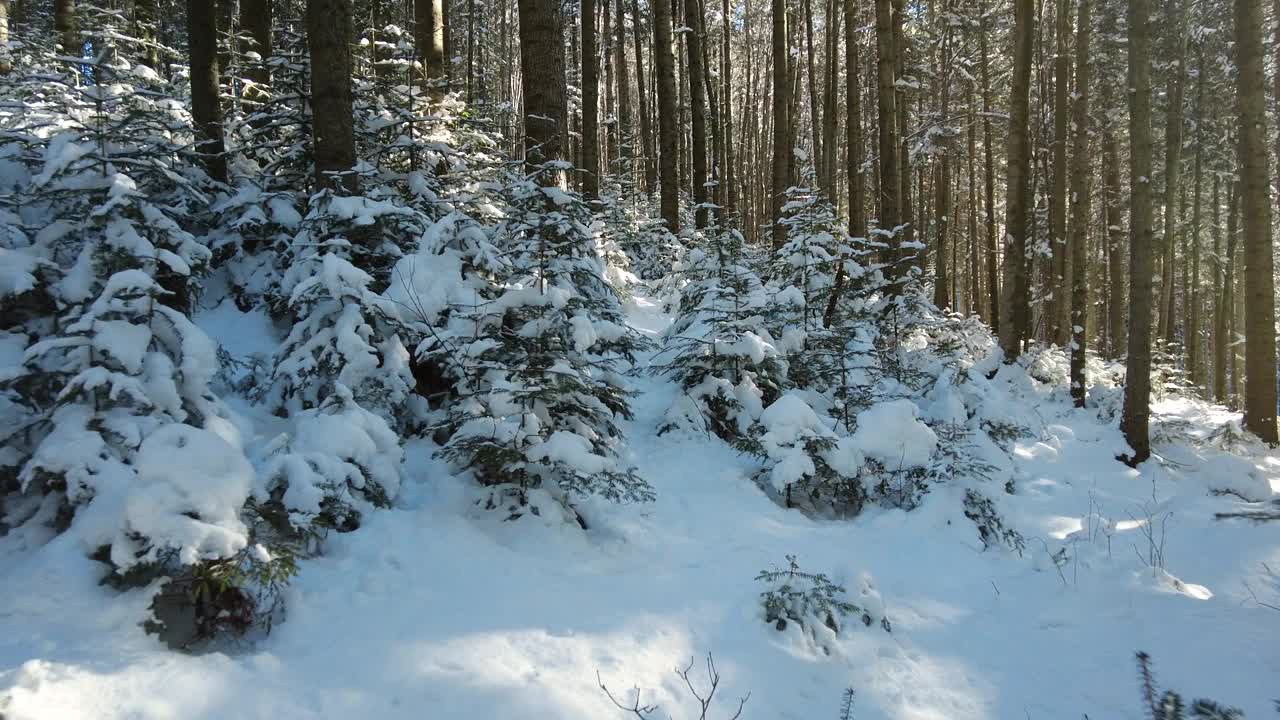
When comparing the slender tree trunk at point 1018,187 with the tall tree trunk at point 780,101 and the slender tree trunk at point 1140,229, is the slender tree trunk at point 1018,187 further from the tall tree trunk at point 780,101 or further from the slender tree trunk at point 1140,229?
the tall tree trunk at point 780,101

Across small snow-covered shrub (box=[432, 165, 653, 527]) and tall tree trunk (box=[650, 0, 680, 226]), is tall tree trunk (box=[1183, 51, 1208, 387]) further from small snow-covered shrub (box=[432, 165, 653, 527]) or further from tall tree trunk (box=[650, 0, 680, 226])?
small snow-covered shrub (box=[432, 165, 653, 527])

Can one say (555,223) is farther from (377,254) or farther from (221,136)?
(221,136)

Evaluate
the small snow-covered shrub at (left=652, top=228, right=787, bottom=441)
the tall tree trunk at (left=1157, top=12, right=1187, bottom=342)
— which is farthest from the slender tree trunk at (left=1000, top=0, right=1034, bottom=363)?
the small snow-covered shrub at (left=652, top=228, right=787, bottom=441)

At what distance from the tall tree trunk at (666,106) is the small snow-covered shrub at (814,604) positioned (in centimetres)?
1286

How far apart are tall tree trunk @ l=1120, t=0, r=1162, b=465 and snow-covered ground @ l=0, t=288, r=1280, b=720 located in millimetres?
2823

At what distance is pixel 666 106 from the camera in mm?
15102

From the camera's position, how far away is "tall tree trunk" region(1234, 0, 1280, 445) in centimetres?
915

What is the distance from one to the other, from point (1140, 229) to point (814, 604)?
25.0 feet

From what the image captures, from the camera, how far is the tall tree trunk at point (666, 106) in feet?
48.2

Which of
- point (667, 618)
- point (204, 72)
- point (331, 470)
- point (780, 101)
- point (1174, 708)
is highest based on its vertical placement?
point (780, 101)

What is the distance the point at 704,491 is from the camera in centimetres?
589

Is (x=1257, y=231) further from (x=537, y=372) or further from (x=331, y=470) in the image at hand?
(x=331, y=470)

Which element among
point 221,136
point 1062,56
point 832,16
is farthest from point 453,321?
point 832,16

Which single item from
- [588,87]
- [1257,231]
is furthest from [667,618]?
[588,87]
